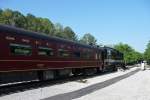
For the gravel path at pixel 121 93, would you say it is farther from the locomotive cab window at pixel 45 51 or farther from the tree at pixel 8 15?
the tree at pixel 8 15

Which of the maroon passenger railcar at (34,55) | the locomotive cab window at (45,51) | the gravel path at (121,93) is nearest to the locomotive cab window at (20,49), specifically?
the maroon passenger railcar at (34,55)

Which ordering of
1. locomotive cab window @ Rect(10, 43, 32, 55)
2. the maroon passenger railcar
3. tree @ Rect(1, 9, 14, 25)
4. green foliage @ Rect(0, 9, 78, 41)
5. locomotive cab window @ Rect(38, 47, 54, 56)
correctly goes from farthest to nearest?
green foliage @ Rect(0, 9, 78, 41) → tree @ Rect(1, 9, 14, 25) → locomotive cab window @ Rect(38, 47, 54, 56) → locomotive cab window @ Rect(10, 43, 32, 55) → the maroon passenger railcar

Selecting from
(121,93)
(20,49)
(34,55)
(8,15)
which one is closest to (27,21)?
(8,15)

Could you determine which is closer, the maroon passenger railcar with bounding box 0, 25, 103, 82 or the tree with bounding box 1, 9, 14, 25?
the maroon passenger railcar with bounding box 0, 25, 103, 82

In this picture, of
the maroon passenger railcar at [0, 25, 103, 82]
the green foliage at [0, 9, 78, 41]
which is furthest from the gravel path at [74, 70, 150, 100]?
the green foliage at [0, 9, 78, 41]

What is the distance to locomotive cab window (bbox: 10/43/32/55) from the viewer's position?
1740 cm

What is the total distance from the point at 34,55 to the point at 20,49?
158 centimetres

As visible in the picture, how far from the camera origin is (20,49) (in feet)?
59.5

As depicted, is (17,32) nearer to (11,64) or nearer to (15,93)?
(11,64)

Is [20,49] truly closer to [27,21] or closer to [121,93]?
[121,93]

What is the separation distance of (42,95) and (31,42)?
15.1 feet

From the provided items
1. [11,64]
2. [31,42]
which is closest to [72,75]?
[31,42]

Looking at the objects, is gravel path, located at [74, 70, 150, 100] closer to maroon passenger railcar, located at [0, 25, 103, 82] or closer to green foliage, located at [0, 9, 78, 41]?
maroon passenger railcar, located at [0, 25, 103, 82]

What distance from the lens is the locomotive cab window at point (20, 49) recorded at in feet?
57.1
